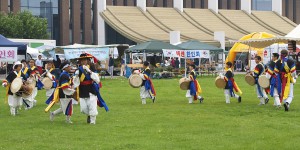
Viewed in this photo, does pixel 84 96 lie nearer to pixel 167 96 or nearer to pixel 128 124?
pixel 128 124

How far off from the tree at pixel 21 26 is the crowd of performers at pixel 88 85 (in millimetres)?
37879

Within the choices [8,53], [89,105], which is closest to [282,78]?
[89,105]

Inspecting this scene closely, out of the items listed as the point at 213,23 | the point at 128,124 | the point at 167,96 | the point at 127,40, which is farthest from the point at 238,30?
the point at 128,124

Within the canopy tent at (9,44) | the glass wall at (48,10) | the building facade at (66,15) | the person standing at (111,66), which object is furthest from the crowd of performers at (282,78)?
the glass wall at (48,10)

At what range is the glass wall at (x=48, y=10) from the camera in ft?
213

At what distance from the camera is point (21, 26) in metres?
57.7

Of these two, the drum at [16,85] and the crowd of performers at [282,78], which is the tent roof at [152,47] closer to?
the crowd of performers at [282,78]

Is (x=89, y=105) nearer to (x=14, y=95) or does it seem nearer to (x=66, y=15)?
(x=14, y=95)

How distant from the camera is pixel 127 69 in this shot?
38812 mm

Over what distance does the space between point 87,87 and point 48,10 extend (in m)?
53.1

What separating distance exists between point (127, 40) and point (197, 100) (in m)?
35.2

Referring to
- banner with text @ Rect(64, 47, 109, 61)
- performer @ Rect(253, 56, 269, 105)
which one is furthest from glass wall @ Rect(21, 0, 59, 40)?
performer @ Rect(253, 56, 269, 105)

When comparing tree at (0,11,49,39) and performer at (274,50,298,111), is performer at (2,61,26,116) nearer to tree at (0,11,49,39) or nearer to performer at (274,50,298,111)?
performer at (274,50,298,111)

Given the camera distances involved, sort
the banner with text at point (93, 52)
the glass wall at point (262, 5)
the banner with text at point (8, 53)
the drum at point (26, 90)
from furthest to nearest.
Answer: the glass wall at point (262, 5)
the banner with text at point (93, 52)
the banner with text at point (8, 53)
the drum at point (26, 90)
